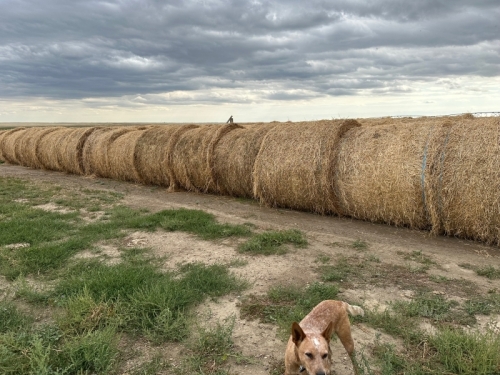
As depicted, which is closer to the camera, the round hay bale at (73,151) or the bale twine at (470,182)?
the bale twine at (470,182)

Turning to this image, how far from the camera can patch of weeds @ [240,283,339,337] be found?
3904 mm

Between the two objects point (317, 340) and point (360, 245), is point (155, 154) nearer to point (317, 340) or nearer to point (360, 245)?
point (360, 245)

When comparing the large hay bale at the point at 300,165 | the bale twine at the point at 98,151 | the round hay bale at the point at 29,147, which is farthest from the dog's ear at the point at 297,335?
the round hay bale at the point at 29,147

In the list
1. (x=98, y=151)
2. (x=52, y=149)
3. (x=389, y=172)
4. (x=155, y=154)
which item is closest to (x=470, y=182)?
(x=389, y=172)

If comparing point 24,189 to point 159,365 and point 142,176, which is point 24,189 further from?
point 159,365

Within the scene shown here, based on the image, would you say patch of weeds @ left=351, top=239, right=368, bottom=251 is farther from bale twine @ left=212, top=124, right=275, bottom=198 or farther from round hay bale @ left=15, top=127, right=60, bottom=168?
round hay bale @ left=15, top=127, right=60, bottom=168

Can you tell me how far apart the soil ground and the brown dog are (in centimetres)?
52

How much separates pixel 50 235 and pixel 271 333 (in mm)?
5103

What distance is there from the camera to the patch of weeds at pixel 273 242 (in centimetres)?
609

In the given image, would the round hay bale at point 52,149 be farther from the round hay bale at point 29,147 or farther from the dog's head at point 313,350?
the dog's head at point 313,350

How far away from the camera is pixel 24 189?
41.0 ft

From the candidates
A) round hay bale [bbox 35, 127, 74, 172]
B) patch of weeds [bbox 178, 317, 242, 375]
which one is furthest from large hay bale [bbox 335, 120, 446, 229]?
round hay bale [bbox 35, 127, 74, 172]

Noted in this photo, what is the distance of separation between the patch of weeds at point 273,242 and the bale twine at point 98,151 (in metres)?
10.2

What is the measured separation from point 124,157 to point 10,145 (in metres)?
12.9
